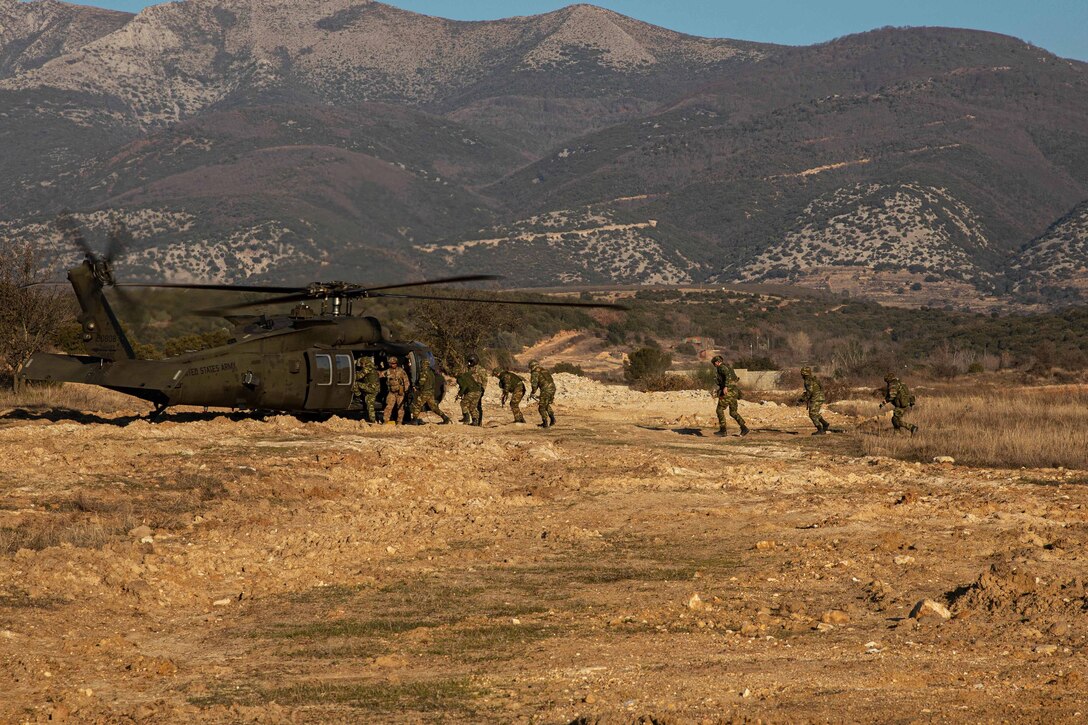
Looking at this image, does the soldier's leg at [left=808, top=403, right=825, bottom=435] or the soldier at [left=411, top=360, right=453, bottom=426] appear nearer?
the soldier at [left=411, top=360, right=453, bottom=426]

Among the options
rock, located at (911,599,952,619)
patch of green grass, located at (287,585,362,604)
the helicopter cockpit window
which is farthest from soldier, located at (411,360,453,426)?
rock, located at (911,599,952,619)

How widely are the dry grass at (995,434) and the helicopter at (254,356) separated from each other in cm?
596

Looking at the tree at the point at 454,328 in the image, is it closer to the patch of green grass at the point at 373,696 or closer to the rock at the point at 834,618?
the rock at the point at 834,618

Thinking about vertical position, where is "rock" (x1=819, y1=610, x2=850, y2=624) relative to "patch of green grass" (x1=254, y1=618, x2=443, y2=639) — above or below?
above

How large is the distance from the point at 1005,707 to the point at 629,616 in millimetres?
3626

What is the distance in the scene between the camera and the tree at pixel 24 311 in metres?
29.5

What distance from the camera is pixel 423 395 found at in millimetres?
25281

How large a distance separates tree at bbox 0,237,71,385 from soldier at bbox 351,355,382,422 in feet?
29.6

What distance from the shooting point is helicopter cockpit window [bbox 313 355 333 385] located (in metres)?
23.5

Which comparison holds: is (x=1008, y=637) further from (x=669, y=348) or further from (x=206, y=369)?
(x=669, y=348)

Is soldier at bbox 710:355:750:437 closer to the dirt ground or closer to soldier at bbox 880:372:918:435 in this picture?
soldier at bbox 880:372:918:435

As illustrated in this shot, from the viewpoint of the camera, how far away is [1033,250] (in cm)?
18338

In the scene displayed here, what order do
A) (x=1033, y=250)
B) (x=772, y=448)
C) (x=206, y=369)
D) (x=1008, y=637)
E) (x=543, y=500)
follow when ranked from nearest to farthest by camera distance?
1. (x=1008, y=637)
2. (x=543, y=500)
3. (x=206, y=369)
4. (x=772, y=448)
5. (x=1033, y=250)

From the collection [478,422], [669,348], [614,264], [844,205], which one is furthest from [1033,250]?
[478,422]
